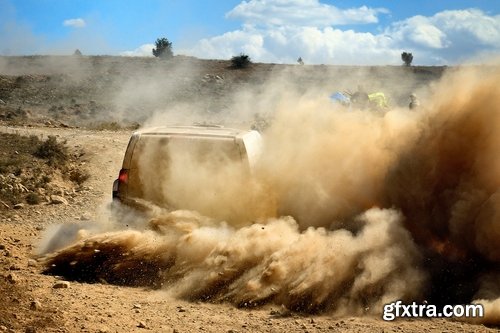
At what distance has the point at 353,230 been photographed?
277 inches

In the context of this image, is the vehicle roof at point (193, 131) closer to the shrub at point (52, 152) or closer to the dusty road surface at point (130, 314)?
the dusty road surface at point (130, 314)

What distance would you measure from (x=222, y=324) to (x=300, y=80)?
105ft

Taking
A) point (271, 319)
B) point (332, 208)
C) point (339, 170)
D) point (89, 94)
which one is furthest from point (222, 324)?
point (89, 94)

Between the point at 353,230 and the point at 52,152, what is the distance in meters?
10.2

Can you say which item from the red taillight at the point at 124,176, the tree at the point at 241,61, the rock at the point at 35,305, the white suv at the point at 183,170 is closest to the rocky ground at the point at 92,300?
the rock at the point at 35,305

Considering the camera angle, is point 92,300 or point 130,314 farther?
point 92,300

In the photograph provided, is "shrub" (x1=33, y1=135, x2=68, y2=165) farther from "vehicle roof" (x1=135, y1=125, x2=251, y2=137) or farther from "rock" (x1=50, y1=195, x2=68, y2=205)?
"vehicle roof" (x1=135, y1=125, x2=251, y2=137)

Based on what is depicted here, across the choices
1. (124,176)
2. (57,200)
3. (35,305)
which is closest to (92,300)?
(35,305)

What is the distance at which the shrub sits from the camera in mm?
14007

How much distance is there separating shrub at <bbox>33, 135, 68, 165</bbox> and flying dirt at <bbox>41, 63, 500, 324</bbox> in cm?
674

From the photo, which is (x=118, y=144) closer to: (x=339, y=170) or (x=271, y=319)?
(x=339, y=170)

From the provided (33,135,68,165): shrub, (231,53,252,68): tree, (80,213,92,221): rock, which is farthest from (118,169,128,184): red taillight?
(231,53,252,68): tree

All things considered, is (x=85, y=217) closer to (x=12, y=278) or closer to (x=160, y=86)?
(x=12, y=278)

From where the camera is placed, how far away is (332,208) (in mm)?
7645
